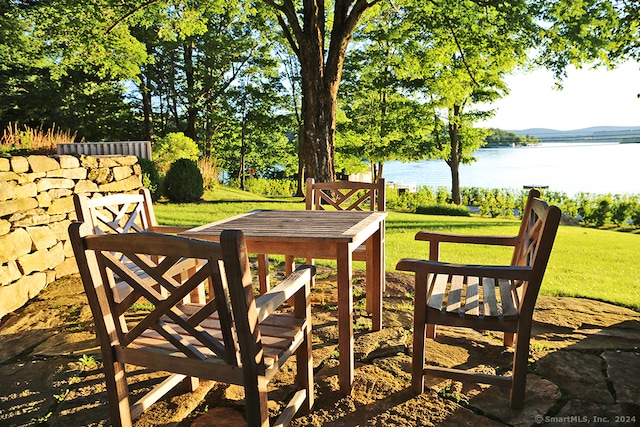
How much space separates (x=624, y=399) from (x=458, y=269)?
1.21 m

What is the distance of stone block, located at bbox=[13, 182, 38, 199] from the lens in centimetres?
404

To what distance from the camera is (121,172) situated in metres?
5.72

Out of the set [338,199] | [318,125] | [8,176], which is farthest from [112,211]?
[318,125]

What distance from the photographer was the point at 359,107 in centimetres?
1944

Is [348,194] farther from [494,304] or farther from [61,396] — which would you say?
[61,396]

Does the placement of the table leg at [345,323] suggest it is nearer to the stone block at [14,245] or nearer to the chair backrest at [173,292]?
the chair backrest at [173,292]

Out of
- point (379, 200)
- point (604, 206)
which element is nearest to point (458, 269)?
point (379, 200)

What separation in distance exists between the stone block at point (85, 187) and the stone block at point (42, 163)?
37 cm

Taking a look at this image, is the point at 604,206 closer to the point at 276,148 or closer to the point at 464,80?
the point at 464,80

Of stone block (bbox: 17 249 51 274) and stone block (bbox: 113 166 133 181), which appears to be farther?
stone block (bbox: 113 166 133 181)

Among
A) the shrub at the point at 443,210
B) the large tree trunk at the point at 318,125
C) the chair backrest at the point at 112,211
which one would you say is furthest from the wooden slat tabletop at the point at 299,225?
the shrub at the point at 443,210

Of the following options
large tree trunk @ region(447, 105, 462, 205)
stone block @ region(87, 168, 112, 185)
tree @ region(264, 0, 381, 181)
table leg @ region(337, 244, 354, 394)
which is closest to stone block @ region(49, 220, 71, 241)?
stone block @ region(87, 168, 112, 185)

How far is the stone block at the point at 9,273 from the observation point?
372 cm

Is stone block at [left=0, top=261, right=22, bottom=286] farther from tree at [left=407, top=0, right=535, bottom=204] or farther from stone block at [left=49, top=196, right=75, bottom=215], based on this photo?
tree at [left=407, top=0, right=535, bottom=204]
